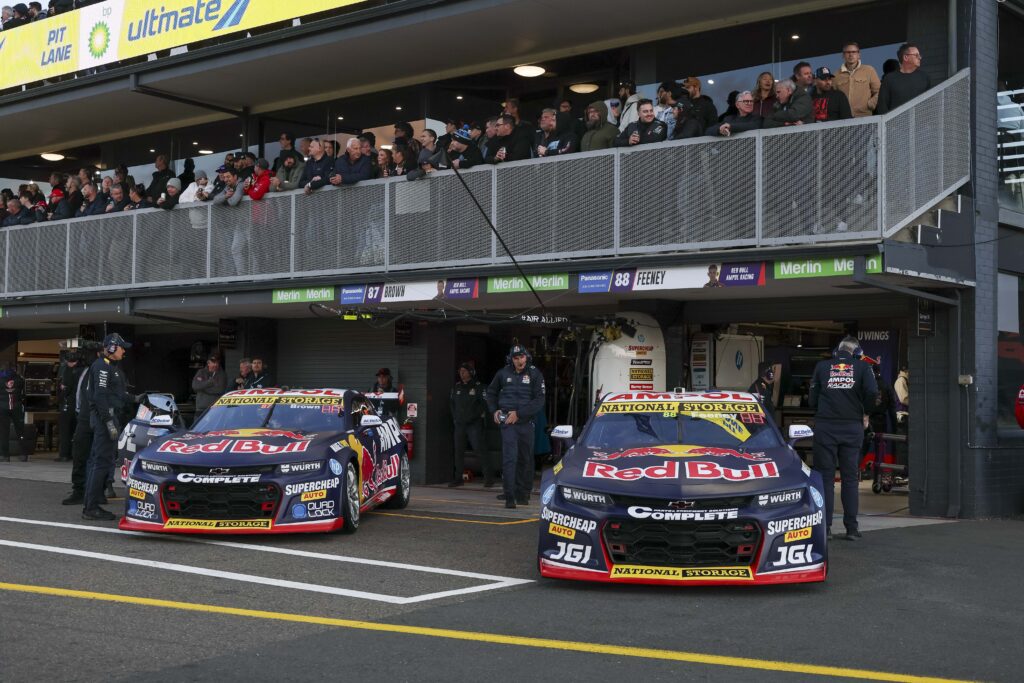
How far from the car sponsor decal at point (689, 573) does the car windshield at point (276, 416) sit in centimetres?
476

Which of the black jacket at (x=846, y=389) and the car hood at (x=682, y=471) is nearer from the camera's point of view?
the car hood at (x=682, y=471)

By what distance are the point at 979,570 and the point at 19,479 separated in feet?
45.9

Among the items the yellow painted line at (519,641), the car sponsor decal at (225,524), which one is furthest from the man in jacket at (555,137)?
the yellow painted line at (519,641)

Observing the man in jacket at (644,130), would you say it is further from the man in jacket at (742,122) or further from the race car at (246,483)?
the race car at (246,483)

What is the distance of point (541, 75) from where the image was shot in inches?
716

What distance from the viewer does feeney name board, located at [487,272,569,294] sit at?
14.8m

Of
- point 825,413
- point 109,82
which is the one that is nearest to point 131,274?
point 109,82

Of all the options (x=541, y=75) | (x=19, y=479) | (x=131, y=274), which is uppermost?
(x=541, y=75)

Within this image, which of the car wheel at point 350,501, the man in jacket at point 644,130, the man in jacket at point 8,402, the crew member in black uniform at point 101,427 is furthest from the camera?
the man in jacket at point 8,402

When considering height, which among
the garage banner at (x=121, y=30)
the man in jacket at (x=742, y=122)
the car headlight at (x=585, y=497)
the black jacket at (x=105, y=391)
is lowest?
the car headlight at (x=585, y=497)

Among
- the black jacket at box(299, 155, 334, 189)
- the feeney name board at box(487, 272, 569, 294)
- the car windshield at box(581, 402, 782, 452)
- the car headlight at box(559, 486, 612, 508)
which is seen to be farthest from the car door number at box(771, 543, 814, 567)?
the black jacket at box(299, 155, 334, 189)

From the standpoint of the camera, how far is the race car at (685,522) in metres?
8.25

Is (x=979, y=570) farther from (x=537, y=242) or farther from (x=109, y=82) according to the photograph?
(x=109, y=82)

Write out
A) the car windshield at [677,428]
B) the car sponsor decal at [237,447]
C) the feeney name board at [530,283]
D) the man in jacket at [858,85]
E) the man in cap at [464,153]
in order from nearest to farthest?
1. the car windshield at [677,428]
2. the car sponsor decal at [237,447]
3. the man in jacket at [858,85]
4. the feeney name board at [530,283]
5. the man in cap at [464,153]
